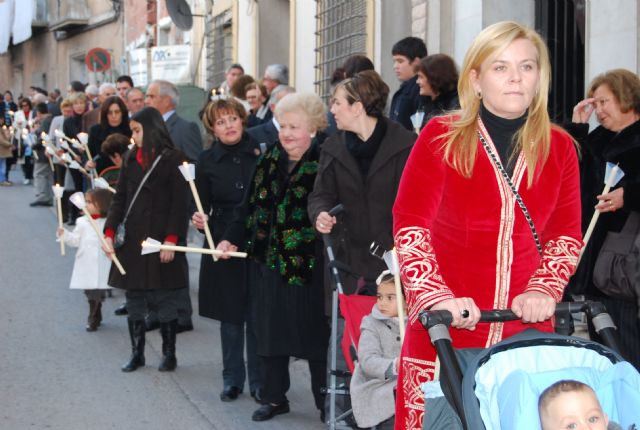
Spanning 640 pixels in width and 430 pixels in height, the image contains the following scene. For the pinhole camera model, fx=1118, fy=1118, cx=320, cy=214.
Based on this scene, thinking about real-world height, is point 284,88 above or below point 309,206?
above

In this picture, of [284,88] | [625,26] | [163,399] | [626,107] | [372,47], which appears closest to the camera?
[626,107]

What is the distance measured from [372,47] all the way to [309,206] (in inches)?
272

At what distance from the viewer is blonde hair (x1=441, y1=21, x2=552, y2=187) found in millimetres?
3422

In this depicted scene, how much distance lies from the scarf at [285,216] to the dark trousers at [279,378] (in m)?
0.54

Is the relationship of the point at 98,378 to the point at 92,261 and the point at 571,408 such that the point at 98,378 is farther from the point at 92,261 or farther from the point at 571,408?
the point at 571,408

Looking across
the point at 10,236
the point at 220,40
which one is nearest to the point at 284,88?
the point at 10,236

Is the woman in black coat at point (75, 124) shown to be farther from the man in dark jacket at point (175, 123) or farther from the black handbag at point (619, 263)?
the black handbag at point (619, 263)

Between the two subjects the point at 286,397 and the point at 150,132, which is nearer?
the point at 286,397

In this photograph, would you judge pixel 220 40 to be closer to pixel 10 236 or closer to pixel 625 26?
pixel 10 236

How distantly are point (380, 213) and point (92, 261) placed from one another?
14.7 feet

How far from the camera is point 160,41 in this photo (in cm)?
2714

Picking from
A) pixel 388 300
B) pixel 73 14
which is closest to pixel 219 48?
pixel 388 300

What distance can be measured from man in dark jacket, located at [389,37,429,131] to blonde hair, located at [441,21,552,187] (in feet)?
15.0

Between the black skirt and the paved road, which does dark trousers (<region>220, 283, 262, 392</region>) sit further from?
the black skirt
